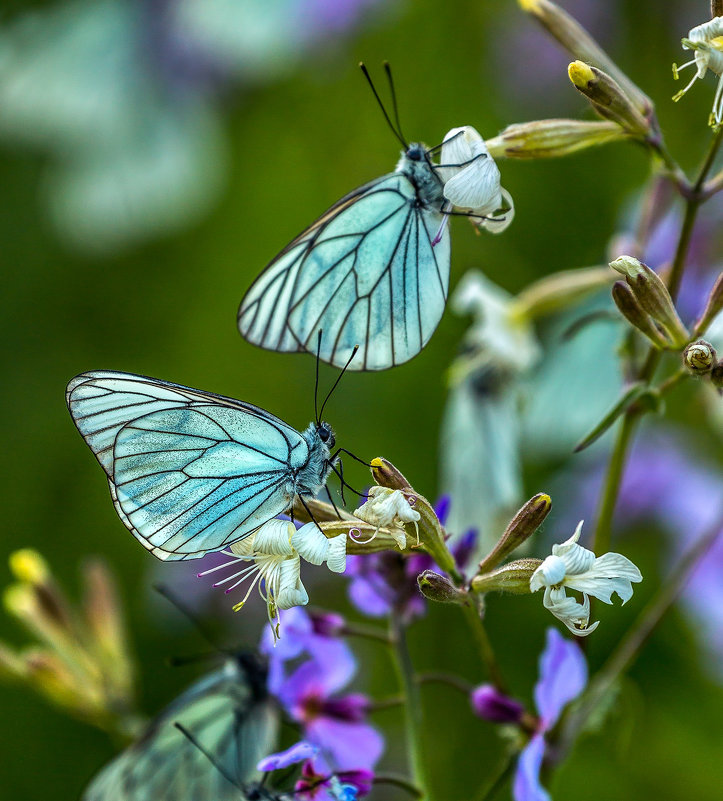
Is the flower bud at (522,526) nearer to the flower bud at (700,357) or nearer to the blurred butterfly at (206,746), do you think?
the flower bud at (700,357)

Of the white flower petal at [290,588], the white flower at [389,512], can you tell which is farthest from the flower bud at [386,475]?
the white flower petal at [290,588]

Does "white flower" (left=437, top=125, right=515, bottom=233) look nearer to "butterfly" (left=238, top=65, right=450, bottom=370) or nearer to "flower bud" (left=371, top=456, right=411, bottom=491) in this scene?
"butterfly" (left=238, top=65, right=450, bottom=370)

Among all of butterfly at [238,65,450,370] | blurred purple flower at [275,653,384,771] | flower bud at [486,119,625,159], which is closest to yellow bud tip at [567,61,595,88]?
flower bud at [486,119,625,159]

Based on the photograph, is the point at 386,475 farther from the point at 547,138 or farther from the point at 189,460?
the point at 547,138

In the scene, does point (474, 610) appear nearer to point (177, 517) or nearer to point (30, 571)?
point (177, 517)

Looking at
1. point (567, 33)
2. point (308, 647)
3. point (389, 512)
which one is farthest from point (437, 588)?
point (567, 33)
